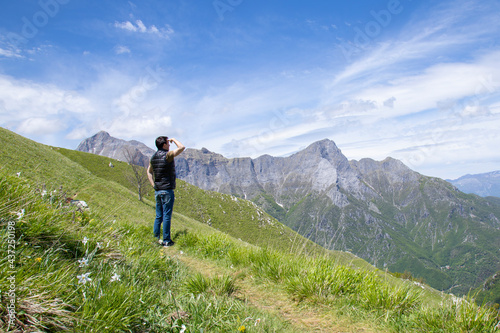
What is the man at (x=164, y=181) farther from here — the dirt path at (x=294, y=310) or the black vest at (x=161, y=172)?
the dirt path at (x=294, y=310)

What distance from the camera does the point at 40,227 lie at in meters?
3.89

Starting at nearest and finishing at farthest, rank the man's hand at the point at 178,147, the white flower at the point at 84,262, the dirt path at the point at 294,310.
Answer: the white flower at the point at 84,262, the dirt path at the point at 294,310, the man's hand at the point at 178,147

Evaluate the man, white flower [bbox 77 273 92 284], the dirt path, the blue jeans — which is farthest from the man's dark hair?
white flower [bbox 77 273 92 284]

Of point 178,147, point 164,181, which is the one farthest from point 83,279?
point 178,147

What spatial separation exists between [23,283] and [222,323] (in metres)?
2.25

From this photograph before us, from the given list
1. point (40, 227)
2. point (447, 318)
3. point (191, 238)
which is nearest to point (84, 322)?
point (40, 227)

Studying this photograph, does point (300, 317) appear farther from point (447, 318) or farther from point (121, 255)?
point (121, 255)

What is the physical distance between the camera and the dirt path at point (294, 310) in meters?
4.23

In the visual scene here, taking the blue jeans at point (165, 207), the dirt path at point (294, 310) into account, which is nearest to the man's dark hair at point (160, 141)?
the blue jeans at point (165, 207)

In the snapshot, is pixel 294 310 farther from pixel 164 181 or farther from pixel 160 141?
pixel 160 141

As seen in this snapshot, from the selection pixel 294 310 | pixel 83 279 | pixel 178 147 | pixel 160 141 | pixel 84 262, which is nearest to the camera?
pixel 83 279

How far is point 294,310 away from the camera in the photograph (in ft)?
15.7

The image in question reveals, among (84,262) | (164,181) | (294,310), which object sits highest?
(164,181)

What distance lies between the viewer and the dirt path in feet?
13.9
